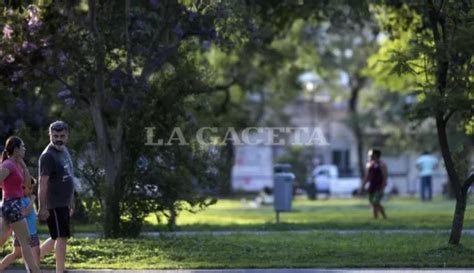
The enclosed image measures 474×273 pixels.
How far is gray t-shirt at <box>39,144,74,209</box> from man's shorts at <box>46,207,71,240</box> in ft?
Answer: 0.25

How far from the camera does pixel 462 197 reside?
1350 cm

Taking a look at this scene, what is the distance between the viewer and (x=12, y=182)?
10.8m

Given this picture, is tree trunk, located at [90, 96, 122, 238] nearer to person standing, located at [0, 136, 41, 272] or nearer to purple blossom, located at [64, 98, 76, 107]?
purple blossom, located at [64, 98, 76, 107]

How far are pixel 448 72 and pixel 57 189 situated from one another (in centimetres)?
680

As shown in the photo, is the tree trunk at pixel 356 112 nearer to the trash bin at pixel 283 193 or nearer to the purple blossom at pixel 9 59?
the trash bin at pixel 283 193

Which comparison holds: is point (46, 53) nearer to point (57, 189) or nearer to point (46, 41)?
point (46, 41)

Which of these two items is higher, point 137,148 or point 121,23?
Answer: point 121,23

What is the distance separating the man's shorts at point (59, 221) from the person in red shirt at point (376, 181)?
11945 millimetres

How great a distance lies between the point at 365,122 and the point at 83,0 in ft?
131

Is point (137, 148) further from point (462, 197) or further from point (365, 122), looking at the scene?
point (365, 122)

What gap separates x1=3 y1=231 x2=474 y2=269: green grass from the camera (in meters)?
12.5

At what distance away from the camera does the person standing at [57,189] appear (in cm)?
1082

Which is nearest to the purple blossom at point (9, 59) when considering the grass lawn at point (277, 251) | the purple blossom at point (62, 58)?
the purple blossom at point (62, 58)

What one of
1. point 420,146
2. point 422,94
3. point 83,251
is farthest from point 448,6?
point 420,146
